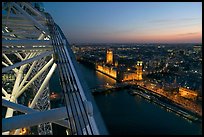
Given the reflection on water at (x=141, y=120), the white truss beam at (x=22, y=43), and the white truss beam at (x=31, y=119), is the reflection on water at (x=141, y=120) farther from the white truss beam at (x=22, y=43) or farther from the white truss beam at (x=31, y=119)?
the white truss beam at (x=31, y=119)

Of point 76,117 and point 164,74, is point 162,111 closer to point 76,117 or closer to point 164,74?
point 76,117

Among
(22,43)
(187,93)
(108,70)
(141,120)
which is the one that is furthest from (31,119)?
(108,70)

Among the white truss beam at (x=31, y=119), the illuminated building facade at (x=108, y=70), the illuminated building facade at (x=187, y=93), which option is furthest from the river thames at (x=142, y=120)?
the illuminated building facade at (x=108, y=70)

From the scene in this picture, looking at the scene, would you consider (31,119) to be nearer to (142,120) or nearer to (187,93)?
(142,120)

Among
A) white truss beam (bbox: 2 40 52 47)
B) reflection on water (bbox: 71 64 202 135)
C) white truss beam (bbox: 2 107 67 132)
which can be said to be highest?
white truss beam (bbox: 2 40 52 47)

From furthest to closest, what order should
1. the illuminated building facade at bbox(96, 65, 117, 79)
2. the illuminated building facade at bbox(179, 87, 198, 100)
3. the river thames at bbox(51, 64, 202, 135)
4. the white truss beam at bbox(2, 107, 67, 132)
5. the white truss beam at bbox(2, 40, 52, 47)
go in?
the illuminated building facade at bbox(96, 65, 117, 79), the illuminated building facade at bbox(179, 87, 198, 100), the river thames at bbox(51, 64, 202, 135), the white truss beam at bbox(2, 40, 52, 47), the white truss beam at bbox(2, 107, 67, 132)

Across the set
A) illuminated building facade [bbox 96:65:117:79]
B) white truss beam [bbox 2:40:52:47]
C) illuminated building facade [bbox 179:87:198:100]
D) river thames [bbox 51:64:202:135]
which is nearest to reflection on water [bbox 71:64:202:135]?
river thames [bbox 51:64:202:135]

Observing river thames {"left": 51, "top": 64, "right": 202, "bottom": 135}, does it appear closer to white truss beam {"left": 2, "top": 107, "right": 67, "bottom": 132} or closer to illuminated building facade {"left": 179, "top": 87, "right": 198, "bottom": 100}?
illuminated building facade {"left": 179, "top": 87, "right": 198, "bottom": 100}

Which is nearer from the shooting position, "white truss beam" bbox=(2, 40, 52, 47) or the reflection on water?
"white truss beam" bbox=(2, 40, 52, 47)
